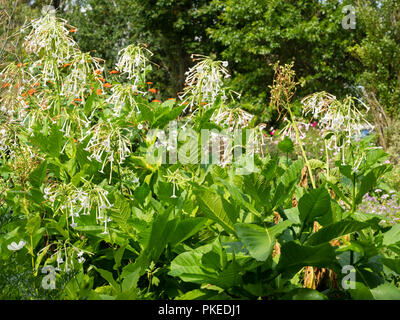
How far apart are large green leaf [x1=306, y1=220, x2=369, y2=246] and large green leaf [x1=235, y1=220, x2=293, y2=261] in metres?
0.14

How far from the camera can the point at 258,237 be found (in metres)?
1.36

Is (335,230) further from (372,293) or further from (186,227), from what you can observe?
(186,227)

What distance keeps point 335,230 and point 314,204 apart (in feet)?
0.35

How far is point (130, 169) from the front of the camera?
2430mm

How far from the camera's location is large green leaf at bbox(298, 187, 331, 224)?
1425 mm

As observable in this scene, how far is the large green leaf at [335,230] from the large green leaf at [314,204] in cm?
7

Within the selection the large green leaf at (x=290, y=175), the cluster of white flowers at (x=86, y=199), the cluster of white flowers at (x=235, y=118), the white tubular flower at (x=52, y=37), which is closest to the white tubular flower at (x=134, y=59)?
the white tubular flower at (x=52, y=37)

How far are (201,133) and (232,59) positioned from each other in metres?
12.2

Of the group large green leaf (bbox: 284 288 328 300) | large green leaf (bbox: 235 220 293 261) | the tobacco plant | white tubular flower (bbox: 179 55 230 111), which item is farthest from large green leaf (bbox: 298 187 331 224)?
white tubular flower (bbox: 179 55 230 111)

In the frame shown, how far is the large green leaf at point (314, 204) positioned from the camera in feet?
4.67

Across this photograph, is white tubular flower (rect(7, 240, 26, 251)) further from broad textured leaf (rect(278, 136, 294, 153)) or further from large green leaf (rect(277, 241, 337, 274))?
broad textured leaf (rect(278, 136, 294, 153))

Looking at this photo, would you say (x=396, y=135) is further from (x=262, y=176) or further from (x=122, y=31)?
(x=122, y=31)

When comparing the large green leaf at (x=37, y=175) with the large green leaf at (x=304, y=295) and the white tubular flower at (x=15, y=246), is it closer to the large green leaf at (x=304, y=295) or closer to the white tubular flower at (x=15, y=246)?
the white tubular flower at (x=15, y=246)

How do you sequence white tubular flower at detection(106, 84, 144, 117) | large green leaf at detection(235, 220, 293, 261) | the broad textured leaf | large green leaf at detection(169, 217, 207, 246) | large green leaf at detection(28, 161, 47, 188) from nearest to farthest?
1. large green leaf at detection(235, 220, 293, 261)
2. large green leaf at detection(169, 217, 207, 246)
3. the broad textured leaf
4. large green leaf at detection(28, 161, 47, 188)
5. white tubular flower at detection(106, 84, 144, 117)
